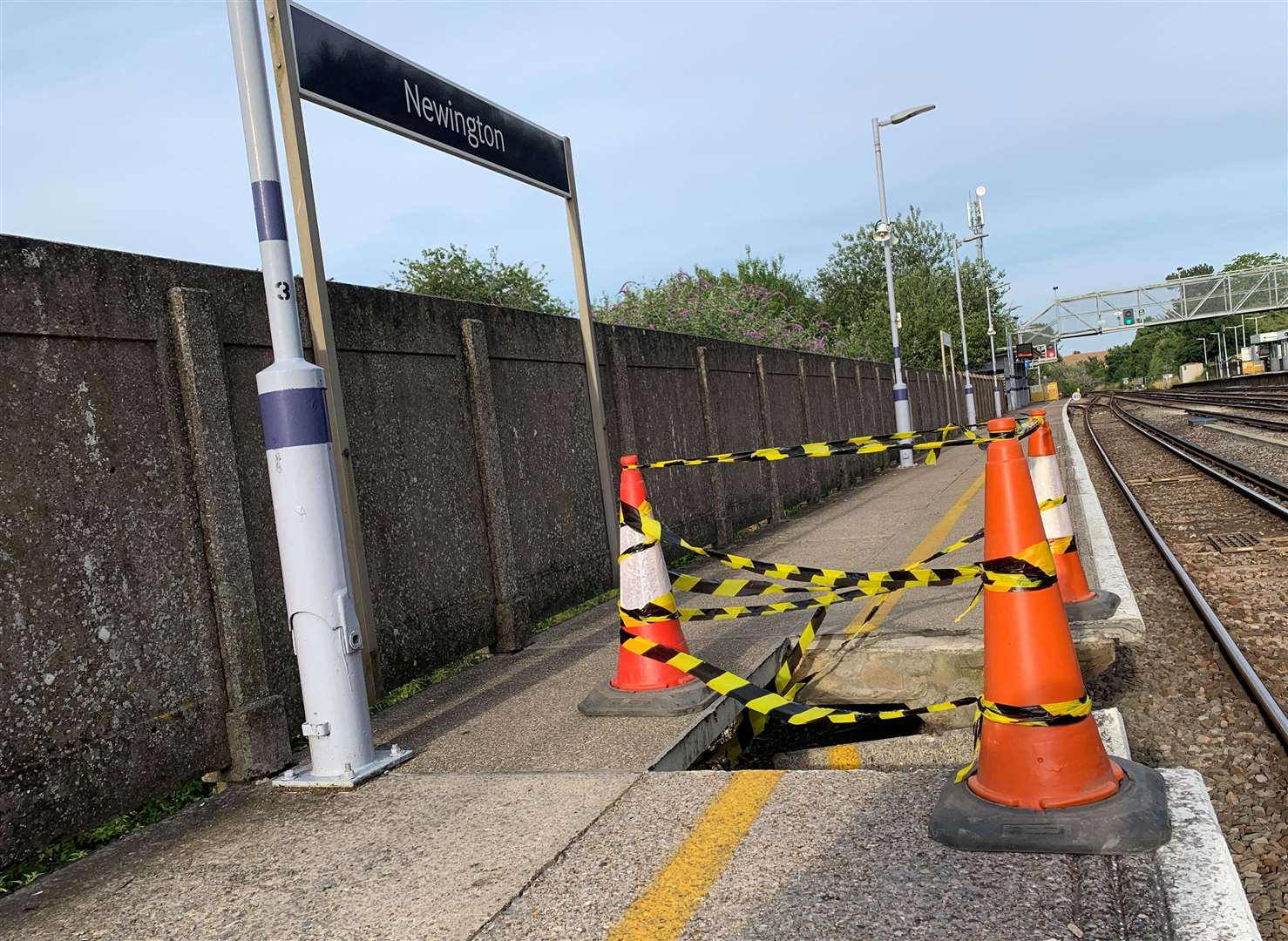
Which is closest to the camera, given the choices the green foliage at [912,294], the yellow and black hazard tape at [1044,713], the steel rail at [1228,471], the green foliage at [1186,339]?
the yellow and black hazard tape at [1044,713]

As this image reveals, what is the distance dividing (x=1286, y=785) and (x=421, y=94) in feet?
17.1

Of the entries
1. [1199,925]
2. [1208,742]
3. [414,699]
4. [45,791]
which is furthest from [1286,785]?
[45,791]

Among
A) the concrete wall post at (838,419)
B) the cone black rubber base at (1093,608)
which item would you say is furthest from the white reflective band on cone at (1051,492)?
the concrete wall post at (838,419)

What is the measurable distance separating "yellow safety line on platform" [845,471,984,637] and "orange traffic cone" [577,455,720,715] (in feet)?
3.48

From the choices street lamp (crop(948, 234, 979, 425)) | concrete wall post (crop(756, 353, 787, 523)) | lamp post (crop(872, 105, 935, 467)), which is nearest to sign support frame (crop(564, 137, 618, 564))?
concrete wall post (crop(756, 353, 787, 523))

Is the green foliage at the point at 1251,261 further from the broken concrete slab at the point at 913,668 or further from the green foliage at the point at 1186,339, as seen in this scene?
the broken concrete slab at the point at 913,668

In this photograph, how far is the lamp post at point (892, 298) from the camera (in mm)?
19469

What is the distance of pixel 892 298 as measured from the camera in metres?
21.2

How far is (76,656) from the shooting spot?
332 cm

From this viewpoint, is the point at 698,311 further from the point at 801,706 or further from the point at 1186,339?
the point at 1186,339

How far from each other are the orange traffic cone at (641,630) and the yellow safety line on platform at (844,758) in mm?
641

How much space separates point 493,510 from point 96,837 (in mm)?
2938

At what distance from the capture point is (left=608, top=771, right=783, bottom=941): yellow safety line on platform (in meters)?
2.37

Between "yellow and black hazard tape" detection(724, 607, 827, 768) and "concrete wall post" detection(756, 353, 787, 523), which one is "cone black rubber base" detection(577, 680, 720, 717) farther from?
"concrete wall post" detection(756, 353, 787, 523)
